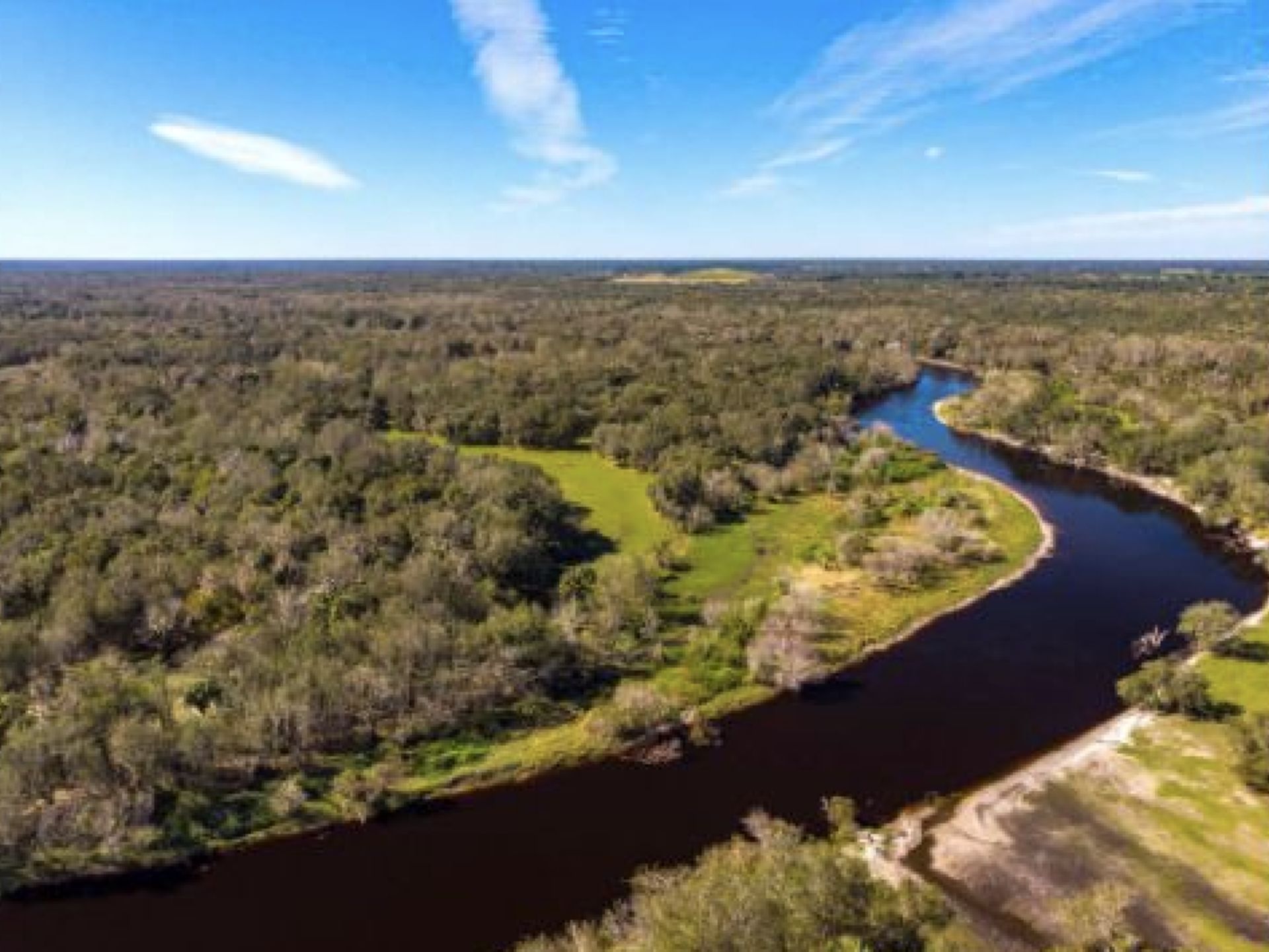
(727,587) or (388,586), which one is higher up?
(388,586)

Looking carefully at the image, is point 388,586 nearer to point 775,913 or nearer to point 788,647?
point 788,647

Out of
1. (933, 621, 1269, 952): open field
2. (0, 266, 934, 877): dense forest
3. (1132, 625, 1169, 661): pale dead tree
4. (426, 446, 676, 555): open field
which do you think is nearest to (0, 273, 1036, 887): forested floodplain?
(0, 266, 934, 877): dense forest

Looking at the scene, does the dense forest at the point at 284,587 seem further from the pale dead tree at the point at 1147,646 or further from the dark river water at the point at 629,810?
the pale dead tree at the point at 1147,646

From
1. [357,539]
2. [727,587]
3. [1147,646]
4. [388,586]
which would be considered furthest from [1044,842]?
[357,539]

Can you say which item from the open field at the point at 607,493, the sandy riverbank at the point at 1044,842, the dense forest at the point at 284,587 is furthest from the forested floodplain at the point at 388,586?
the sandy riverbank at the point at 1044,842

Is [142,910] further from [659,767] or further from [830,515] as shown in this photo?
[830,515]

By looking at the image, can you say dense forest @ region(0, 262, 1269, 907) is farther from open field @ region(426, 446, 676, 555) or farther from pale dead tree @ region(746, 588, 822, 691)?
open field @ region(426, 446, 676, 555)
